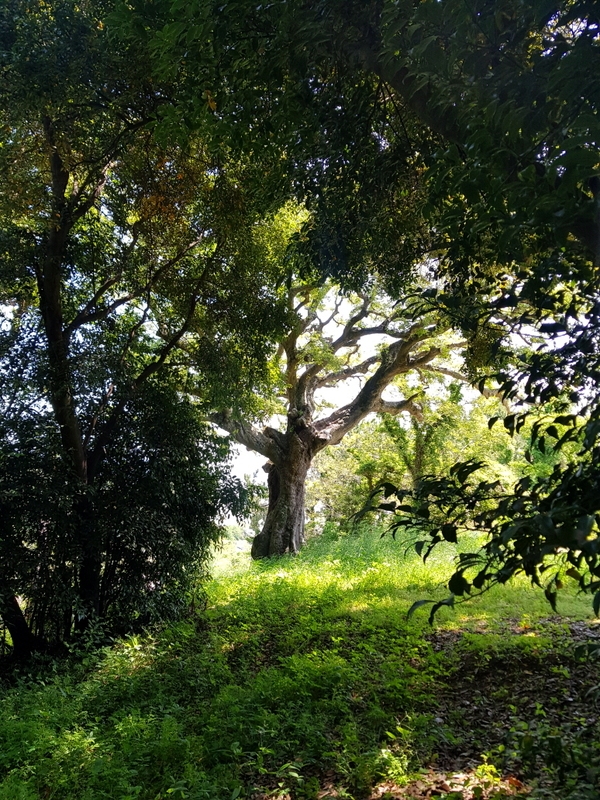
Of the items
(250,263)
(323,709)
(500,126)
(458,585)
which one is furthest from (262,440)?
(458,585)

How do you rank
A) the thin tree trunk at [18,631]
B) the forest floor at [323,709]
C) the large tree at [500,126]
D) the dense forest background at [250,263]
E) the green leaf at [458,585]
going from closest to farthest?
the green leaf at [458,585] < the large tree at [500,126] < the dense forest background at [250,263] < the forest floor at [323,709] < the thin tree trunk at [18,631]

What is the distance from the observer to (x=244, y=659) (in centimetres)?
488

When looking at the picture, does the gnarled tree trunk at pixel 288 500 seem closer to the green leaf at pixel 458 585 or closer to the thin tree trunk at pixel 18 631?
the thin tree trunk at pixel 18 631

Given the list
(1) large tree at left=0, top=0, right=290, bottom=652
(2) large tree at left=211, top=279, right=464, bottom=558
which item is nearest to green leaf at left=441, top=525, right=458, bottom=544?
(1) large tree at left=0, top=0, right=290, bottom=652

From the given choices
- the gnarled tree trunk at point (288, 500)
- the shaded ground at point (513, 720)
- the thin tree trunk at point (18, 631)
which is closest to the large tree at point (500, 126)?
the shaded ground at point (513, 720)

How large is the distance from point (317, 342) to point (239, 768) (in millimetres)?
8514

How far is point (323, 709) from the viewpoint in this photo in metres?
3.68

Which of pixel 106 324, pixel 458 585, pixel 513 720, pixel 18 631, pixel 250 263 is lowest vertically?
pixel 513 720

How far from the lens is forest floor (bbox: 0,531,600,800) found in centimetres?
279

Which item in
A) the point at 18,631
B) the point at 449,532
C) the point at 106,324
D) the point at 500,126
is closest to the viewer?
the point at 449,532

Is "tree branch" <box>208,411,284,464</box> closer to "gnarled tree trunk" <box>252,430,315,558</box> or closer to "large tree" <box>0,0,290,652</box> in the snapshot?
"gnarled tree trunk" <box>252,430,315,558</box>

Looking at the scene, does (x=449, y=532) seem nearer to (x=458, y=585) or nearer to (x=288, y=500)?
(x=458, y=585)

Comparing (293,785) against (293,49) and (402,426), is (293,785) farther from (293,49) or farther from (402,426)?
(402,426)

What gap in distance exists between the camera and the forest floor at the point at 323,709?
9.14ft
